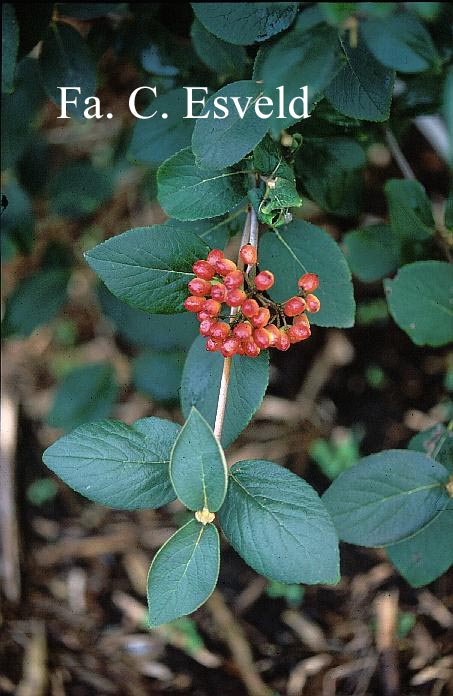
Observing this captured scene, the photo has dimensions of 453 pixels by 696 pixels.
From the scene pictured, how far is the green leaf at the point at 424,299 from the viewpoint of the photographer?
1.09 m

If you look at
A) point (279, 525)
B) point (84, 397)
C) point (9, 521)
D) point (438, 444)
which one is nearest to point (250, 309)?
point (279, 525)

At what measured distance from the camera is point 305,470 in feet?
Result: 6.07

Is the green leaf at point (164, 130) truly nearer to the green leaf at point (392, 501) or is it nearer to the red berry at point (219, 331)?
the red berry at point (219, 331)

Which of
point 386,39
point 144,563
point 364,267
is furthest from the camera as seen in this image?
point 144,563

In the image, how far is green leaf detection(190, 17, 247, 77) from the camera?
3.67 feet

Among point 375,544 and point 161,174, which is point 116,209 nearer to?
point 161,174

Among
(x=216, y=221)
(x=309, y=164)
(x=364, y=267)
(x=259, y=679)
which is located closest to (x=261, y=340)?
(x=216, y=221)

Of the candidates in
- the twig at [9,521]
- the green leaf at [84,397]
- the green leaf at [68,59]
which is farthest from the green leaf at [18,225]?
the twig at [9,521]

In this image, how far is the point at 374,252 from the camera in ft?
4.64

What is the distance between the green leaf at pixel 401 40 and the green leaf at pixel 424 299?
410 millimetres

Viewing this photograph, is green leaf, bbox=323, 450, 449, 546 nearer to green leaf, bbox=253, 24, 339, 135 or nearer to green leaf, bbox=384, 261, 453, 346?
green leaf, bbox=384, 261, 453, 346

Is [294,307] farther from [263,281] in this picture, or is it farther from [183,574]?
[183,574]

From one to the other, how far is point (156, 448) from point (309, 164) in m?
0.53

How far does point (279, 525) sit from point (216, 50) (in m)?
0.73
